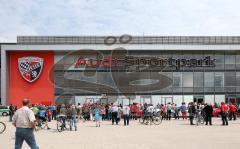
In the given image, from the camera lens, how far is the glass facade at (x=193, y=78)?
1807 inches

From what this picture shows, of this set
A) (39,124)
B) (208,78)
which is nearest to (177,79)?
(208,78)

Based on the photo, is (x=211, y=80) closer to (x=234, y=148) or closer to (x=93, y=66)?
(x=93, y=66)

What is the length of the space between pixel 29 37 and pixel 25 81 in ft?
17.0

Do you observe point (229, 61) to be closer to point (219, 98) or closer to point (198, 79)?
point (198, 79)

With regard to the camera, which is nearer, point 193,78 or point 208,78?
point 193,78

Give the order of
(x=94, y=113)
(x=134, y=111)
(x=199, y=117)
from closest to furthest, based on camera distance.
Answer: (x=199, y=117)
(x=94, y=113)
(x=134, y=111)

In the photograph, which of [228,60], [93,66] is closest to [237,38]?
[228,60]

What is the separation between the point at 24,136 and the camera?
403 inches

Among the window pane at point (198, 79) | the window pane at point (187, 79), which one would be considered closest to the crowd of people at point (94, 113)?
the window pane at point (198, 79)

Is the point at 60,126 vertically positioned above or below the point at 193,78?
below

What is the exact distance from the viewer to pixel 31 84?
4588 centimetres

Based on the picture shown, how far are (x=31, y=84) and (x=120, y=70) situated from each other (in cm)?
998

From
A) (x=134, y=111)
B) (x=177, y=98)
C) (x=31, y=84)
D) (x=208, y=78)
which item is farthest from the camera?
(x=208, y=78)

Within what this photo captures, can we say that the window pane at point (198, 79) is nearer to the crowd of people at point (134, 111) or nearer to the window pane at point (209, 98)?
the window pane at point (209, 98)
